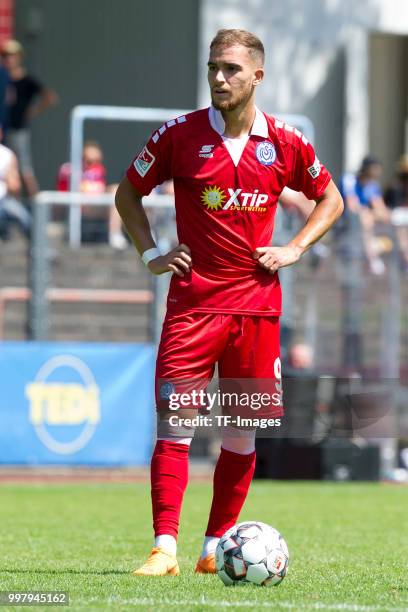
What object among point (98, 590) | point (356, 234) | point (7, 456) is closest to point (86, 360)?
point (7, 456)

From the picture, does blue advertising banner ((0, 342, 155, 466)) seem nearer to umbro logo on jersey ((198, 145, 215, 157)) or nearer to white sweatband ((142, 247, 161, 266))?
white sweatband ((142, 247, 161, 266))

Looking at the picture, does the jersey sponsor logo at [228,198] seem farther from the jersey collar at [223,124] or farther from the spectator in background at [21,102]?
the spectator in background at [21,102]

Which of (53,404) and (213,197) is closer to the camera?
(213,197)

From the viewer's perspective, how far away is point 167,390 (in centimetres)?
709

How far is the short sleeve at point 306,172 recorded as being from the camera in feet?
24.2

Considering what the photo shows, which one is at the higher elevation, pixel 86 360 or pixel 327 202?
pixel 327 202

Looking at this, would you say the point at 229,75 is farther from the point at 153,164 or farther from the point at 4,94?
the point at 4,94

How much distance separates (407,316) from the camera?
55.5 feet

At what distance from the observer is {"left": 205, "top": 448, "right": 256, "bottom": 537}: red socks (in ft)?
24.1

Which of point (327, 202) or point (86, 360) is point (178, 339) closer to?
point (327, 202)

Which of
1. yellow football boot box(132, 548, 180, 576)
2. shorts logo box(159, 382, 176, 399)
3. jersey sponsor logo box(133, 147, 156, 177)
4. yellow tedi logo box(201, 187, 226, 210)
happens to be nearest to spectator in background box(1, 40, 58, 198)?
jersey sponsor logo box(133, 147, 156, 177)

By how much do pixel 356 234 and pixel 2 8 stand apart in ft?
27.3

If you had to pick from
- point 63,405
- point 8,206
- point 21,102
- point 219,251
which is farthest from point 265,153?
point 21,102

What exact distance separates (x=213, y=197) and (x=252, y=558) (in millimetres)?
1721
